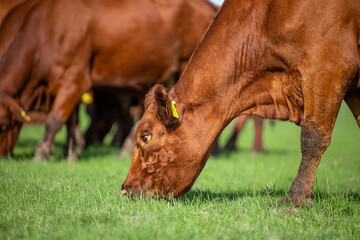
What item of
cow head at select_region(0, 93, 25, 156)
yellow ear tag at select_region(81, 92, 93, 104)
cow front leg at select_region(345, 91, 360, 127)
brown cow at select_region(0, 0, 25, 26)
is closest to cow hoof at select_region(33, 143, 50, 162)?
cow head at select_region(0, 93, 25, 156)

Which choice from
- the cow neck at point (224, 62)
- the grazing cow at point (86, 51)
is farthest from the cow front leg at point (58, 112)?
the cow neck at point (224, 62)

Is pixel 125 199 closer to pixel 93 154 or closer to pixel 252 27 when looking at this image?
pixel 252 27

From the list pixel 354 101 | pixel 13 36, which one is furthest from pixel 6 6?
pixel 354 101

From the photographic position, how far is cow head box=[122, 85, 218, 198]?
4141mm

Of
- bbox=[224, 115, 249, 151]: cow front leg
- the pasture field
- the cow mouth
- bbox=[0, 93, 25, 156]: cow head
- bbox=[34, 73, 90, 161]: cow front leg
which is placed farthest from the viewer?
bbox=[224, 115, 249, 151]: cow front leg

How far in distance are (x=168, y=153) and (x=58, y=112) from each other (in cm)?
424

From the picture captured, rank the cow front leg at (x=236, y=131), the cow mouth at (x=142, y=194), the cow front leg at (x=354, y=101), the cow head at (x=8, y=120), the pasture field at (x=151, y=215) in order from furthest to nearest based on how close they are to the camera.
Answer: the cow front leg at (x=236, y=131), the cow head at (x=8, y=120), the cow front leg at (x=354, y=101), the cow mouth at (x=142, y=194), the pasture field at (x=151, y=215)

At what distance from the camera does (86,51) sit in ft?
27.2

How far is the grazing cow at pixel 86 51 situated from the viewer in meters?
7.87

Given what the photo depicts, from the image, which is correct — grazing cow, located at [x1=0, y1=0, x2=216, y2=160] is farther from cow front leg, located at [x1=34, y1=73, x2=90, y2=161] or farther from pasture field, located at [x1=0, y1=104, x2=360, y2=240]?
pasture field, located at [x1=0, y1=104, x2=360, y2=240]

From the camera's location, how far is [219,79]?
421cm

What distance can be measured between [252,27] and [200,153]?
4.28 ft

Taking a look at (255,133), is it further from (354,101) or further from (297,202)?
(297,202)

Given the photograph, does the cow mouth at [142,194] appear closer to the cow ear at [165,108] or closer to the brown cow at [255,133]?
the cow ear at [165,108]
